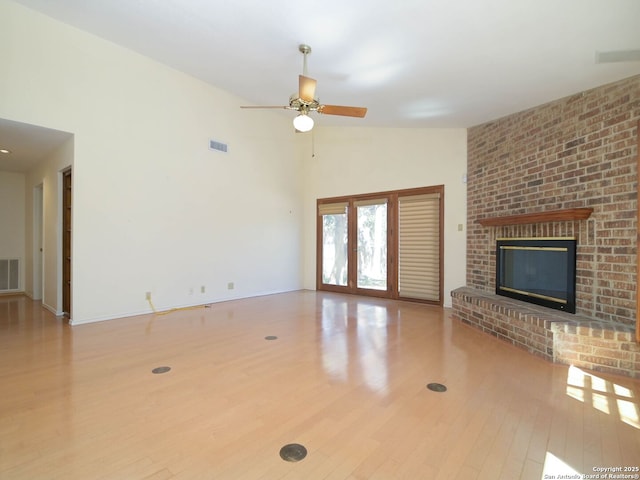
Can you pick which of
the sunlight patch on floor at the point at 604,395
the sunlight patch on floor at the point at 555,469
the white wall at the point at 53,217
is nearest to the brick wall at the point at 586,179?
the sunlight patch on floor at the point at 604,395

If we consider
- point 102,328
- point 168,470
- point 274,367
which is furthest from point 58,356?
point 168,470

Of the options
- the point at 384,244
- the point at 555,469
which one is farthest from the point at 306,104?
the point at 384,244

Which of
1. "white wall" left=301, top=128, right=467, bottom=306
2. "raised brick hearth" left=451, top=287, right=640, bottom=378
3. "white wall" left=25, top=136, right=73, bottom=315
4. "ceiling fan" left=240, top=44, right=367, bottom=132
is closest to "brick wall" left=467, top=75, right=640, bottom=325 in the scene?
"raised brick hearth" left=451, top=287, right=640, bottom=378

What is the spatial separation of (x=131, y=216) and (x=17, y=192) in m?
3.79

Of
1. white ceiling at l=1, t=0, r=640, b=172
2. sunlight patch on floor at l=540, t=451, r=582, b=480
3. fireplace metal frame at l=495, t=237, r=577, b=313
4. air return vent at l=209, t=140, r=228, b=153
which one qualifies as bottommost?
sunlight patch on floor at l=540, t=451, r=582, b=480

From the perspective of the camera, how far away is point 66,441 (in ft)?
5.61

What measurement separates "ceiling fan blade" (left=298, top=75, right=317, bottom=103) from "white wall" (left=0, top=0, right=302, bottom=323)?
279 cm

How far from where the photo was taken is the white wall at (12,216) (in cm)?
607

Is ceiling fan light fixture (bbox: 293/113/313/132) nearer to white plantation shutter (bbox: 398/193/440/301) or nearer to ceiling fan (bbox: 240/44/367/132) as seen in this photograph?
ceiling fan (bbox: 240/44/367/132)

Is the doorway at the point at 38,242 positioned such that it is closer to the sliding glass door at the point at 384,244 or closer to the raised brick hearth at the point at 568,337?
the sliding glass door at the point at 384,244

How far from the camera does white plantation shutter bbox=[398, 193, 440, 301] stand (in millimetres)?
5543

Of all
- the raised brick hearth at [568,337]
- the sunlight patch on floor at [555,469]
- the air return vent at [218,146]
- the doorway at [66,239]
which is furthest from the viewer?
the air return vent at [218,146]

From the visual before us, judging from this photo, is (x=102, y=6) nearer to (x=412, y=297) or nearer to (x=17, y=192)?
(x=17, y=192)

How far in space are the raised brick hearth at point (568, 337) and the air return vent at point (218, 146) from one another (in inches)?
195
